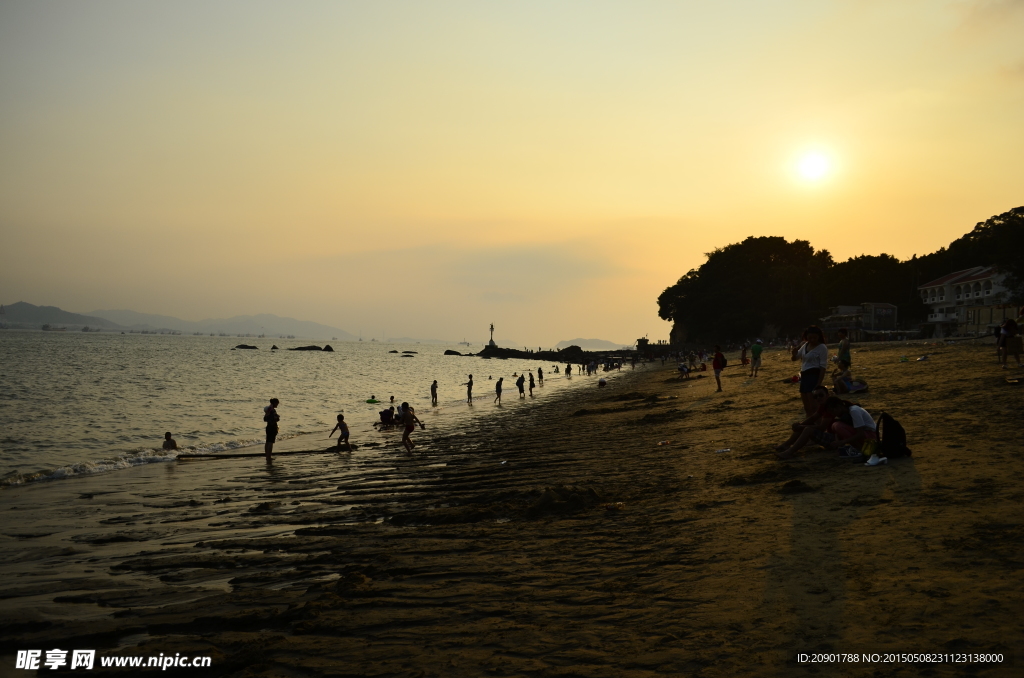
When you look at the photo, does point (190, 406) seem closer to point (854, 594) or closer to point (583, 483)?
point (583, 483)

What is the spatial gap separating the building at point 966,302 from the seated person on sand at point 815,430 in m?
45.9

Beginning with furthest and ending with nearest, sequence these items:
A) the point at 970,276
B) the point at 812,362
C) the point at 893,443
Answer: the point at 970,276 → the point at 812,362 → the point at 893,443

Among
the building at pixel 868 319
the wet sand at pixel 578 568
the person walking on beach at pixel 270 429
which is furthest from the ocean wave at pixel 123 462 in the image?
the building at pixel 868 319

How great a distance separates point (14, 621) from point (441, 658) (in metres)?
4.10

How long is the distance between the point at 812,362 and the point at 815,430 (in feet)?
4.79

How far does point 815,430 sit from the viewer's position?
9.77m

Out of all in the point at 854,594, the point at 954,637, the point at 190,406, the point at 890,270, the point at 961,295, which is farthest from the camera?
the point at 890,270

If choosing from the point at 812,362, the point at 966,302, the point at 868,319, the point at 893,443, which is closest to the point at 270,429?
the point at 812,362

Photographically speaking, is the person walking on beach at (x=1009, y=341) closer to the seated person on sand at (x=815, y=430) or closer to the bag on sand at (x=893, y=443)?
the seated person on sand at (x=815, y=430)

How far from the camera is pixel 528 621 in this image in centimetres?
474

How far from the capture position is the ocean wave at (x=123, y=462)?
15.3 m

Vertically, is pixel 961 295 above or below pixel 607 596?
above

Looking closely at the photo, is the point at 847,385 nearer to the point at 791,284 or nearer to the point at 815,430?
the point at 815,430

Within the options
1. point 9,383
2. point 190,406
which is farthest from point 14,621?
point 9,383
